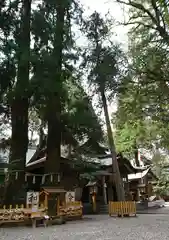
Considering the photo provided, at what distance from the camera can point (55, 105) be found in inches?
492

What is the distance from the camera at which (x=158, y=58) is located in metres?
12.1

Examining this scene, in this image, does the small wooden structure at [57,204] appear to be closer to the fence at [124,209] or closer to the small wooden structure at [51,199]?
the small wooden structure at [51,199]

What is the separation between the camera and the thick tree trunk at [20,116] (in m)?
11.9

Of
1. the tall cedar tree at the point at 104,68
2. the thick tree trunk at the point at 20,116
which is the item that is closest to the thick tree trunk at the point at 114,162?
the tall cedar tree at the point at 104,68

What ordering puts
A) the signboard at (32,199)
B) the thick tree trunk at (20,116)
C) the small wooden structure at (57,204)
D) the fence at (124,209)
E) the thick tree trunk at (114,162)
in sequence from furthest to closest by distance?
the thick tree trunk at (114,162) → the fence at (124,209) → the small wooden structure at (57,204) → the thick tree trunk at (20,116) → the signboard at (32,199)

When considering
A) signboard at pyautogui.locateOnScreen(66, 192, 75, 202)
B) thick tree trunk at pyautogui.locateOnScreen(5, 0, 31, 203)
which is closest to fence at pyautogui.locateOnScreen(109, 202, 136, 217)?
signboard at pyautogui.locateOnScreen(66, 192, 75, 202)

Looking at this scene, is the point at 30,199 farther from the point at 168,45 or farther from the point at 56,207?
the point at 168,45

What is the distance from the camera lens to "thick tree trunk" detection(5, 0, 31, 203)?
11.9 meters

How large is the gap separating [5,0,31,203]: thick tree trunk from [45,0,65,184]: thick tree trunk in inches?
46.1

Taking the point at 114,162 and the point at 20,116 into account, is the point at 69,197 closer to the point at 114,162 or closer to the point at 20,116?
the point at 20,116

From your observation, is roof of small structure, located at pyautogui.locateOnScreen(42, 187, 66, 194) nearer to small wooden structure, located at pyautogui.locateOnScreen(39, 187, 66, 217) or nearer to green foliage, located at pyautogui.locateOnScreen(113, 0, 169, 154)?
small wooden structure, located at pyautogui.locateOnScreen(39, 187, 66, 217)

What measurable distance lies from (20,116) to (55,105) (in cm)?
205

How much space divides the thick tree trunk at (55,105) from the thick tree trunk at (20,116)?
1.17m

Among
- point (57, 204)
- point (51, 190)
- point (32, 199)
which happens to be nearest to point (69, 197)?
point (57, 204)
